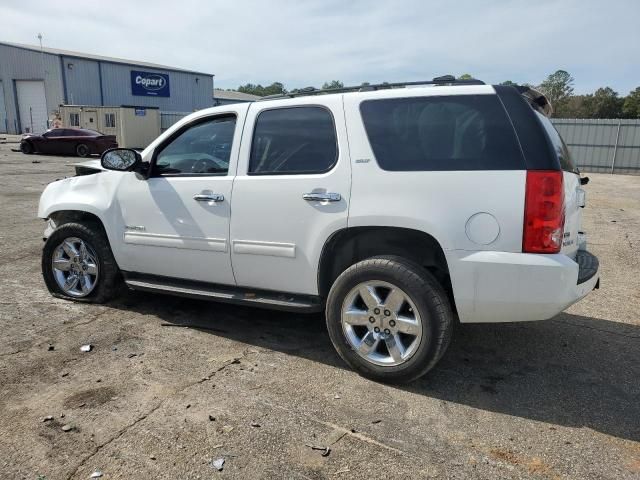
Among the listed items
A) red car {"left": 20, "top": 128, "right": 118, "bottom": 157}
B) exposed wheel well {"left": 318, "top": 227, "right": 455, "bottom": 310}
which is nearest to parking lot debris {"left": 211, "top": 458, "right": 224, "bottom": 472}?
exposed wheel well {"left": 318, "top": 227, "right": 455, "bottom": 310}

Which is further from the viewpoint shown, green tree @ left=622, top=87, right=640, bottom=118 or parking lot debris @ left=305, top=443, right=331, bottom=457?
green tree @ left=622, top=87, right=640, bottom=118

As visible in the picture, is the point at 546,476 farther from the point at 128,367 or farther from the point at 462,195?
the point at 128,367

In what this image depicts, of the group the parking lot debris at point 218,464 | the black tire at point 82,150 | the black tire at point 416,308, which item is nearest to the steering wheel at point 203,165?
the black tire at point 416,308

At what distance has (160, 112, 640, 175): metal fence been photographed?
22.2m

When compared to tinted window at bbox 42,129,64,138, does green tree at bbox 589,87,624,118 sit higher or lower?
higher

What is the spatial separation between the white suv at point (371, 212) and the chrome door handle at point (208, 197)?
0.01 metres

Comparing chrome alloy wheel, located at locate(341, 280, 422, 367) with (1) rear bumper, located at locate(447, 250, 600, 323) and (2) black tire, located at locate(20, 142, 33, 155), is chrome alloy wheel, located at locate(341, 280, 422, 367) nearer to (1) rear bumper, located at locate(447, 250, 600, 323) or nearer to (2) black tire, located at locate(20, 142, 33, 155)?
(1) rear bumper, located at locate(447, 250, 600, 323)

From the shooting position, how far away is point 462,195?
3074 mm

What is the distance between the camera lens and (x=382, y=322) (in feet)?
11.1

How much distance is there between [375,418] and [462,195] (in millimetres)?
1424

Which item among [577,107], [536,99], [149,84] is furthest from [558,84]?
[536,99]

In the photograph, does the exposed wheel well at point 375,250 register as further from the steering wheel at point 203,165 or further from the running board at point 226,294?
the steering wheel at point 203,165

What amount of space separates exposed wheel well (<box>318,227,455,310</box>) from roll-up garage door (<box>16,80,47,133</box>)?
143 ft

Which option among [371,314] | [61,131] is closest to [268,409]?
[371,314]
